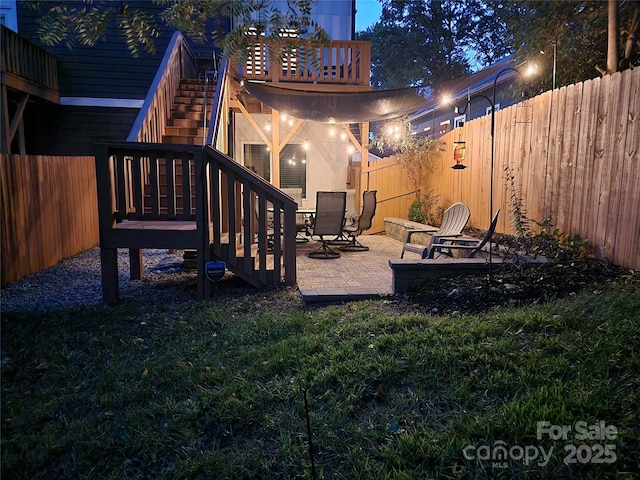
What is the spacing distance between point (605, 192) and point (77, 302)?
18.0 feet

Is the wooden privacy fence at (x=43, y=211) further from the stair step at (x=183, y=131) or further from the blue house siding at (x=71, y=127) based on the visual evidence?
the blue house siding at (x=71, y=127)

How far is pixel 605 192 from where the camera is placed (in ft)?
13.4

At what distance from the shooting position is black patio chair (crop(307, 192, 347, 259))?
6.34 m

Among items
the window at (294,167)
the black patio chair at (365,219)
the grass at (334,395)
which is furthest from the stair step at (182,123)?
the grass at (334,395)

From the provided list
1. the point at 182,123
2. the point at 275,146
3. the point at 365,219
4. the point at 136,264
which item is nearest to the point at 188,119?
the point at 182,123

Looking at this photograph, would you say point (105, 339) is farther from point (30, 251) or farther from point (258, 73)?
point (258, 73)

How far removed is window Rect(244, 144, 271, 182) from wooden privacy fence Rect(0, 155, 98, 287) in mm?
4801

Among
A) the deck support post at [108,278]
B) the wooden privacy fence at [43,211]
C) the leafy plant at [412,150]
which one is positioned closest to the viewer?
the deck support post at [108,278]

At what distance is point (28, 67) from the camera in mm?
8773

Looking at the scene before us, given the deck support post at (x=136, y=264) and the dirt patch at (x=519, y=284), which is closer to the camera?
the dirt patch at (x=519, y=284)

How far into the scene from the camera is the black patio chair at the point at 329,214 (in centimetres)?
634

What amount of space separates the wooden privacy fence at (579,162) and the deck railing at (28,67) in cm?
876

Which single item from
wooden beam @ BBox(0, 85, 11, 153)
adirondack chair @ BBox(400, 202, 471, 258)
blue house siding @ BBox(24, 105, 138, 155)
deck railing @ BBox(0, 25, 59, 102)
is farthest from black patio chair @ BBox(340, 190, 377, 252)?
deck railing @ BBox(0, 25, 59, 102)

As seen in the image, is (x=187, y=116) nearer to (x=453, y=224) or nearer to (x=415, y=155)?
(x=415, y=155)
